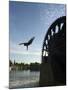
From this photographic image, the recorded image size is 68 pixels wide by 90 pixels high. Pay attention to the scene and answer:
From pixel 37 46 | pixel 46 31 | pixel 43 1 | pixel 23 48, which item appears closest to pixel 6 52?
pixel 23 48

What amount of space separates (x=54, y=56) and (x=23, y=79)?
449 mm

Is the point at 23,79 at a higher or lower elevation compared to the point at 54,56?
lower

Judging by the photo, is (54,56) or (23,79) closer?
(23,79)

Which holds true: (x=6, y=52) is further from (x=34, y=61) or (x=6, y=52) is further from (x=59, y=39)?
(x=59, y=39)

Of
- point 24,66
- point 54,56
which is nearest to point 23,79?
point 24,66

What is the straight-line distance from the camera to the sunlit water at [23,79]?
2578 millimetres

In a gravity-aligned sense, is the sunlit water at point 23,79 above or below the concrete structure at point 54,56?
below

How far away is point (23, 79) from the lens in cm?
260

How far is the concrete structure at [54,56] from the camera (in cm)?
269

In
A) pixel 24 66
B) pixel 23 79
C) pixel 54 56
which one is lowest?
pixel 23 79

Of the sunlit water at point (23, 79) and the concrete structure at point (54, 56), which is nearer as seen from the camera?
the sunlit water at point (23, 79)

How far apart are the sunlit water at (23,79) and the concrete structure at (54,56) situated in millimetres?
74

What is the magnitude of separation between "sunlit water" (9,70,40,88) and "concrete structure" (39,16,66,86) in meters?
0.07

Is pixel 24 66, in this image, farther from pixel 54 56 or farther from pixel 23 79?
pixel 54 56
